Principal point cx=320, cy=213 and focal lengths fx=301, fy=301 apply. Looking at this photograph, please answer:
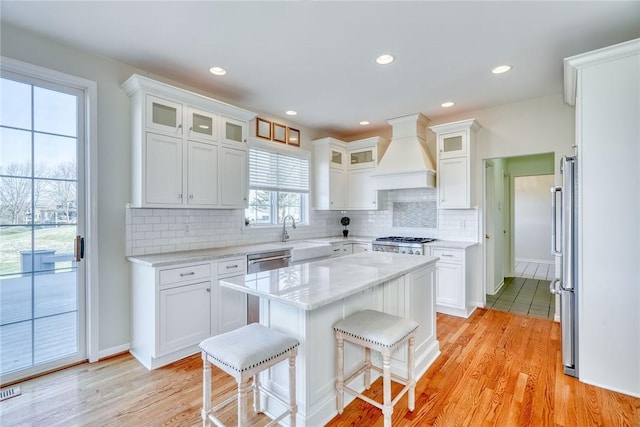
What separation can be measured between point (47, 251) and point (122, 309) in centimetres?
80

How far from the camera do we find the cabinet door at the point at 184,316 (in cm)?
263

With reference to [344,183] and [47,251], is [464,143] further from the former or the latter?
[47,251]

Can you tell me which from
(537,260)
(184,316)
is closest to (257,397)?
(184,316)

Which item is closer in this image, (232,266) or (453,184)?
(232,266)

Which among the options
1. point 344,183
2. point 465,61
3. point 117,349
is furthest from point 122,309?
point 465,61

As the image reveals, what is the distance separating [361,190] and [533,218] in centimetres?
527

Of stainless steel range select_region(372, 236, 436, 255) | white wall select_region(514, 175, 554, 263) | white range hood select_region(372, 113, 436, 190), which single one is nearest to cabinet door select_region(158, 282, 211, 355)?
stainless steel range select_region(372, 236, 436, 255)

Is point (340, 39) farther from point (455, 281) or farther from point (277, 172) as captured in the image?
point (455, 281)

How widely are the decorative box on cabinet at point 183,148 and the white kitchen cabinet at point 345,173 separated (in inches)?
64.4

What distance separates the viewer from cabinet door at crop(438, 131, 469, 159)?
13.3 ft

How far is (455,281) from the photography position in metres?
3.88

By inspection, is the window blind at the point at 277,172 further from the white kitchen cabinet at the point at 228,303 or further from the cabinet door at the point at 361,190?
the white kitchen cabinet at the point at 228,303

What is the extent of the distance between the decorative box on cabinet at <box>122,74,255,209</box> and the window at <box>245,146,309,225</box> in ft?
2.04

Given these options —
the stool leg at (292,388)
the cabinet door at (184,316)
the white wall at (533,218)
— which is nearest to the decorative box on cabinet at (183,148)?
the cabinet door at (184,316)
